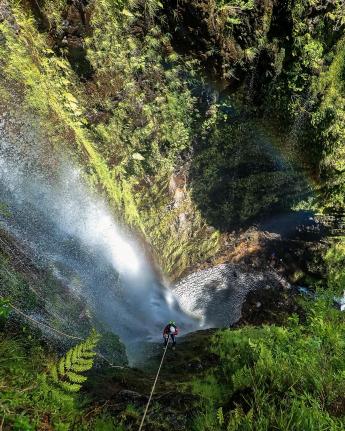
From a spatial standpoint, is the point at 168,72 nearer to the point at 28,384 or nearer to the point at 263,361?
the point at 263,361

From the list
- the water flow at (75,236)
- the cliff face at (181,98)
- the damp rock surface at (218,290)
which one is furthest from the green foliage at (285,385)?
the damp rock surface at (218,290)

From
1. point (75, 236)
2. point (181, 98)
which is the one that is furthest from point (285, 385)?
point (181, 98)

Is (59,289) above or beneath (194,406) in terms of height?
above

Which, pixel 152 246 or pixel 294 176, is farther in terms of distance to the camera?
pixel 294 176

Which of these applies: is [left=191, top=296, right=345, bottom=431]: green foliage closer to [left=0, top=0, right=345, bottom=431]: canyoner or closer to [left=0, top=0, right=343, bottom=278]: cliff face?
[left=0, top=0, right=345, bottom=431]: canyoner

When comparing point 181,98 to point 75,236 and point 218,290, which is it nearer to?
point 75,236

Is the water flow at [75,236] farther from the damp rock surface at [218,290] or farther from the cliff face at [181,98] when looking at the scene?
the damp rock surface at [218,290]

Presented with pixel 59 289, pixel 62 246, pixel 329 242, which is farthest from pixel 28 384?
pixel 329 242
